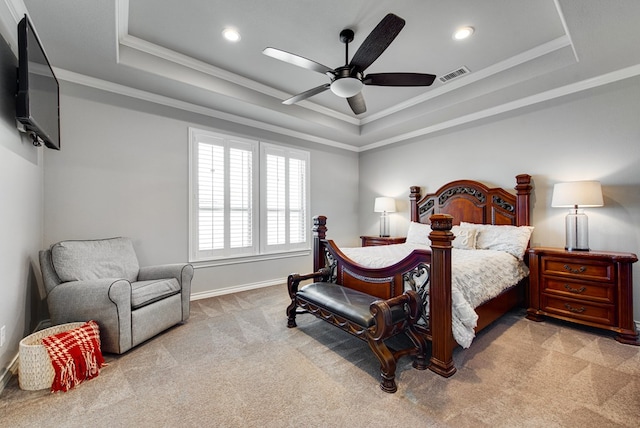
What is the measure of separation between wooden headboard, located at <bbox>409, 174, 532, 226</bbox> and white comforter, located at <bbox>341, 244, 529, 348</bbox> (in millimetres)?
776

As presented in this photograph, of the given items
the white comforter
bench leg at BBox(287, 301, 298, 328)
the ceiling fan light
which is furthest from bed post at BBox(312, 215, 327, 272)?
A: the ceiling fan light

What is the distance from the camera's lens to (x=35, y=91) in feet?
6.93

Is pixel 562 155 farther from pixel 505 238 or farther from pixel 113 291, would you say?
pixel 113 291

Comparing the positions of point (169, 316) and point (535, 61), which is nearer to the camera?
point (169, 316)

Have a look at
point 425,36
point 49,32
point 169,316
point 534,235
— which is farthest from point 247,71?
point 534,235

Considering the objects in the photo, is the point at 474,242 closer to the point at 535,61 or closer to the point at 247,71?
the point at 535,61

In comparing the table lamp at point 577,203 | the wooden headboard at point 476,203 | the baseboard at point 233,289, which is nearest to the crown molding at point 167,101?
the wooden headboard at point 476,203

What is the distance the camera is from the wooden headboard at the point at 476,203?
11.8 ft

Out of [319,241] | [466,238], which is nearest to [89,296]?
[319,241]

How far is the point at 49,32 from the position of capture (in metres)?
2.36

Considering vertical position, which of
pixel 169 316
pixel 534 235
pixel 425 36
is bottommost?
pixel 169 316

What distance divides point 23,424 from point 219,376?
1062 millimetres

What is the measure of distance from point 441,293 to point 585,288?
2001 mm

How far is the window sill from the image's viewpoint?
3933 mm
